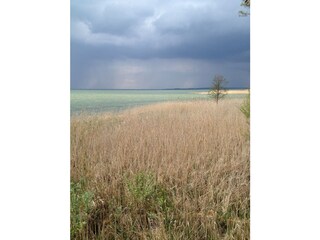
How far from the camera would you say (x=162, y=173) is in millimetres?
2256

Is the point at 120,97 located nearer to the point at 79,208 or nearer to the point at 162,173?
the point at 162,173

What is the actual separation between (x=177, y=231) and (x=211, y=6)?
133cm

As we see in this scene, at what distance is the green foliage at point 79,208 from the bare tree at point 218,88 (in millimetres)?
946

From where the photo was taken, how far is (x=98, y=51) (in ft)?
7.45

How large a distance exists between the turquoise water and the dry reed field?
50mm

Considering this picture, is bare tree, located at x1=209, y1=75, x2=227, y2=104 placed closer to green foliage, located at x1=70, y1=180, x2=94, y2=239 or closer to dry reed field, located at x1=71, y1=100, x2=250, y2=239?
dry reed field, located at x1=71, y1=100, x2=250, y2=239

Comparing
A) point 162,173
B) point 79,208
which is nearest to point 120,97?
point 162,173

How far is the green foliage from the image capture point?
83.4 inches

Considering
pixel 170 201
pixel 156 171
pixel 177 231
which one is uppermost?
pixel 156 171

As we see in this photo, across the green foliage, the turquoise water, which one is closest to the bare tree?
the turquoise water

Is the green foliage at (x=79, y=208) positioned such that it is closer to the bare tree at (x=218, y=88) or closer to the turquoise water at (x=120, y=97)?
the turquoise water at (x=120, y=97)

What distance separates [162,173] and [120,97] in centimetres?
53
